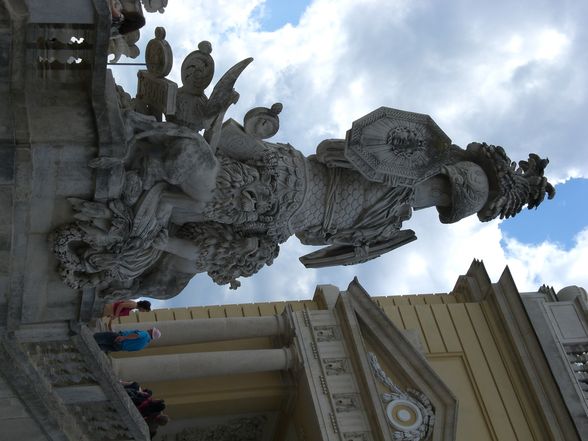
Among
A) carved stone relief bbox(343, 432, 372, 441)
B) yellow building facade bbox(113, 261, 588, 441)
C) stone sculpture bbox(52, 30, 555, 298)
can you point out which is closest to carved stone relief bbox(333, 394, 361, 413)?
yellow building facade bbox(113, 261, 588, 441)

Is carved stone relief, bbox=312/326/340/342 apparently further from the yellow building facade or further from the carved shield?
the carved shield

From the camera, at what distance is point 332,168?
749cm

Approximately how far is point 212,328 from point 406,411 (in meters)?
3.93

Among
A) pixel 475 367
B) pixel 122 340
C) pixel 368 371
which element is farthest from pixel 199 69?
pixel 475 367

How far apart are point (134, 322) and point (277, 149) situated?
802 centimetres

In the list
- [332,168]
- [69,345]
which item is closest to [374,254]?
[332,168]

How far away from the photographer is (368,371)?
12.3 meters

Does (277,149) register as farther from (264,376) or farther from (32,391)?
(264,376)

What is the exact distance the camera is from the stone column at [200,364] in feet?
39.5

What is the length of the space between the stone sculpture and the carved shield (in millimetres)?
11

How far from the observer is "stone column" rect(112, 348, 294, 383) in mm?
12055

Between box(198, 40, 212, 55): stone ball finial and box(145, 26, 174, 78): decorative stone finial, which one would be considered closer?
box(145, 26, 174, 78): decorative stone finial

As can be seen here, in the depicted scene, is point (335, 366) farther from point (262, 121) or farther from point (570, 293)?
point (262, 121)

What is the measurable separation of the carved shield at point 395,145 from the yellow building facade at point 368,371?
578 cm
